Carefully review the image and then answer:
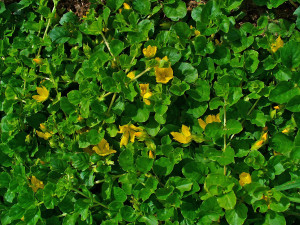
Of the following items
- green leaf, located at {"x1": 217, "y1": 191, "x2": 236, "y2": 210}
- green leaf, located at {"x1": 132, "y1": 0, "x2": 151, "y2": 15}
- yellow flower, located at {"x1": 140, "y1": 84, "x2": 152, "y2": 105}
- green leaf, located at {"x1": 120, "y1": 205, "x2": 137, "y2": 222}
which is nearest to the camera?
green leaf, located at {"x1": 217, "y1": 191, "x2": 236, "y2": 210}

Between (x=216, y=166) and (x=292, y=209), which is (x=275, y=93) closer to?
(x=216, y=166)

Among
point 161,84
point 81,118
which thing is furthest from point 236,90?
point 81,118

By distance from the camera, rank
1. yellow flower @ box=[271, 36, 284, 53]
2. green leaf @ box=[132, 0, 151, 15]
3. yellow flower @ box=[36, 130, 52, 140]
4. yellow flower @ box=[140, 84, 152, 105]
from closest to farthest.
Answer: yellow flower @ box=[140, 84, 152, 105], yellow flower @ box=[271, 36, 284, 53], yellow flower @ box=[36, 130, 52, 140], green leaf @ box=[132, 0, 151, 15]

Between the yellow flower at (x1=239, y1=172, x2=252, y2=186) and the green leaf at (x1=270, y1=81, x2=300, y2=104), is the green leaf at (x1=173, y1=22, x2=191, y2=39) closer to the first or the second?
the green leaf at (x1=270, y1=81, x2=300, y2=104)

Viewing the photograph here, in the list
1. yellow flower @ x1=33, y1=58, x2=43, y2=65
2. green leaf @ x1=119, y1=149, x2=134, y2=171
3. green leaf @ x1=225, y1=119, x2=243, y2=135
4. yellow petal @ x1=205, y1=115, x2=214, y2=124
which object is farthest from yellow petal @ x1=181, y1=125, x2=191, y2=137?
yellow flower @ x1=33, y1=58, x2=43, y2=65

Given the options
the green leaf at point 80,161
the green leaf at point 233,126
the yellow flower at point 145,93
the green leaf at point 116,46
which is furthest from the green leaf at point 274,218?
the green leaf at point 116,46

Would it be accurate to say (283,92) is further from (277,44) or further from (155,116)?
(155,116)
